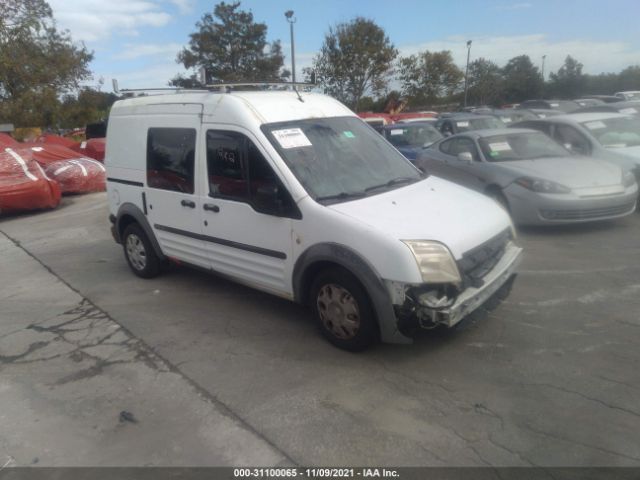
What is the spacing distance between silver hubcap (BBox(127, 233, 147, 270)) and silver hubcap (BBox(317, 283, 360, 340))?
293 centimetres

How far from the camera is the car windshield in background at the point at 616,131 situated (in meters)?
8.54

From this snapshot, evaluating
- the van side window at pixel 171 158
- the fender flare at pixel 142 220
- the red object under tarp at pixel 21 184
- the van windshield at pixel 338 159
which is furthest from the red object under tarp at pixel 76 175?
the van windshield at pixel 338 159

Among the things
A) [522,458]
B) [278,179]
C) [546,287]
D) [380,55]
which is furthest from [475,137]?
[380,55]

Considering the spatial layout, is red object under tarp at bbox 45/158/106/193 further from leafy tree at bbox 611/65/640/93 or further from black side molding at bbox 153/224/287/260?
leafy tree at bbox 611/65/640/93

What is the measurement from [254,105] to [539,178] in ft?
14.0

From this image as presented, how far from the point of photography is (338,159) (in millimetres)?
4543

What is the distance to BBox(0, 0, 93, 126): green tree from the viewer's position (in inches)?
699

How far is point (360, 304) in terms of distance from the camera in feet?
12.4

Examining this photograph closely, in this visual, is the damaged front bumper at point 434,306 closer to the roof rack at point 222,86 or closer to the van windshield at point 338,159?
the van windshield at point 338,159

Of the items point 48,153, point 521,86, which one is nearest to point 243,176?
point 48,153

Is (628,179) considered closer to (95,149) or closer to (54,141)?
(95,149)

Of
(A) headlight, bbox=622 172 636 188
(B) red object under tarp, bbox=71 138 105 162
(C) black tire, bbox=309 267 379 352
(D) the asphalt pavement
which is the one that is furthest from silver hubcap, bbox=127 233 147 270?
(B) red object under tarp, bbox=71 138 105 162

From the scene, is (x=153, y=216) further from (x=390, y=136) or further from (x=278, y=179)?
(x=390, y=136)

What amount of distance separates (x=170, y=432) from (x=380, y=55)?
2846 cm
